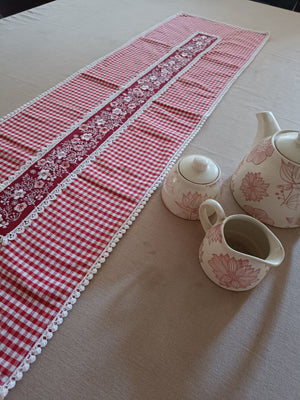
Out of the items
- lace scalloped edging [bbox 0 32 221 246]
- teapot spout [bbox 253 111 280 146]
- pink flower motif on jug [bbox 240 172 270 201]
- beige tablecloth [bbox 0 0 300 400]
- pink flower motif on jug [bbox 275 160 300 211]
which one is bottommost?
beige tablecloth [bbox 0 0 300 400]

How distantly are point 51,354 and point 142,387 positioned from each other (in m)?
0.12

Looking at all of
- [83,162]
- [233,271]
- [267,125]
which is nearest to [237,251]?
[233,271]

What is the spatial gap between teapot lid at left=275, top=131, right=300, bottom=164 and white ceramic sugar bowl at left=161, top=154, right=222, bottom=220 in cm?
10

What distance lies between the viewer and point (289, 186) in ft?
1.45

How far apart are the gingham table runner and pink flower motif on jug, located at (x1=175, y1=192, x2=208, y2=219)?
86 mm

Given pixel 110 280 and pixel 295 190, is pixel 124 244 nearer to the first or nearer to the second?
pixel 110 280

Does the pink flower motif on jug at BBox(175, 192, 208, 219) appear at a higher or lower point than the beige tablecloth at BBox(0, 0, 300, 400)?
higher

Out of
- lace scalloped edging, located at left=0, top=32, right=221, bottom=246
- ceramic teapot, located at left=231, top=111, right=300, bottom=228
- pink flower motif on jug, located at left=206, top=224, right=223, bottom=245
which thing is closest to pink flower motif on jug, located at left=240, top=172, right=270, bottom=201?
ceramic teapot, located at left=231, top=111, right=300, bottom=228

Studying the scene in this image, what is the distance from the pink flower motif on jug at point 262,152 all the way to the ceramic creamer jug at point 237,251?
0.36ft

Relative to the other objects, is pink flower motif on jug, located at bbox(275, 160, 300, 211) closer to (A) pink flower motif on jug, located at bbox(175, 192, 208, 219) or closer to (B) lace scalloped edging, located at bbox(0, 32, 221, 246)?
(A) pink flower motif on jug, located at bbox(175, 192, 208, 219)

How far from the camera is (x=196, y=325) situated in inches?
15.8

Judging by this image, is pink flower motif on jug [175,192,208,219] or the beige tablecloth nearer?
the beige tablecloth

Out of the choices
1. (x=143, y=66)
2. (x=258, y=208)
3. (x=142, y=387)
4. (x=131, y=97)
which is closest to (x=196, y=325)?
(x=142, y=387)

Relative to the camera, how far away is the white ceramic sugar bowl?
0.46 m
